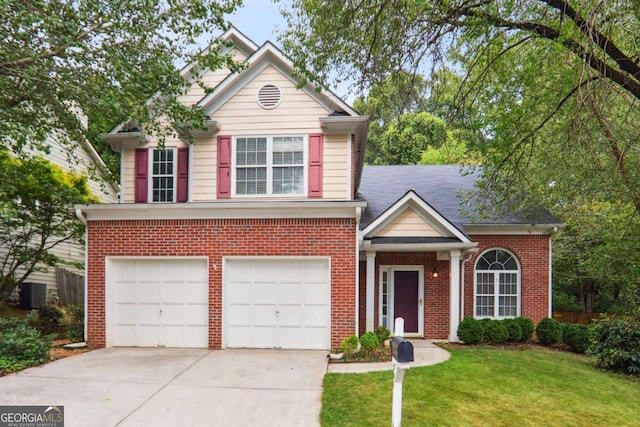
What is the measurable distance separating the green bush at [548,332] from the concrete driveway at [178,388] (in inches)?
275

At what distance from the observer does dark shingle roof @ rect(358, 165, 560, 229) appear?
1261cm

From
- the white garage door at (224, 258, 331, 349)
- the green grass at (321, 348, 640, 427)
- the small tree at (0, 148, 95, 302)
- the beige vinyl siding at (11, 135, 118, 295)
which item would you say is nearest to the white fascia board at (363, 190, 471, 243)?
the white garage door at (224, 258, 331, 349)

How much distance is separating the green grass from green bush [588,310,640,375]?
454 millimetres

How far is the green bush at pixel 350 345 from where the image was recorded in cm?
867

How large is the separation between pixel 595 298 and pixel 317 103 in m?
18.7

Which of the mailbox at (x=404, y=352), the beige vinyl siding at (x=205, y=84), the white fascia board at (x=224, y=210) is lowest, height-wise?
the mailbox at (x=404, y=352)

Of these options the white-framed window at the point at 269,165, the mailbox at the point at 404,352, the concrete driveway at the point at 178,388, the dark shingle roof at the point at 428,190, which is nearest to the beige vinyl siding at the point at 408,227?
the dark shingle roof at the point at 428,190

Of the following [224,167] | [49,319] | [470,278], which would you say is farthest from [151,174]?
[470,278]

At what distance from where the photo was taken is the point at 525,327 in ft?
38.2

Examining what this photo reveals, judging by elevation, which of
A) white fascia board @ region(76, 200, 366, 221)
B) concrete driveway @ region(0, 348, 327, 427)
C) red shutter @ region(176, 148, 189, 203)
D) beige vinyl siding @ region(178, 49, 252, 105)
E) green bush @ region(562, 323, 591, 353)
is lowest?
green bush @ region(562, 323, 591, 353)

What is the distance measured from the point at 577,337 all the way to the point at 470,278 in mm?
3216

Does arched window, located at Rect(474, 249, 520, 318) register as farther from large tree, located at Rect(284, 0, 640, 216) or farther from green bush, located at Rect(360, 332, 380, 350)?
green bush, located at Rect(360, 332, 380, 350)

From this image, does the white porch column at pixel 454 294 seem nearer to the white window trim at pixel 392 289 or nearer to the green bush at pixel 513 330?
the white window trim at pixel 392 289

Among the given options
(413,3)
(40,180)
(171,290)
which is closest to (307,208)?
(171,290)
